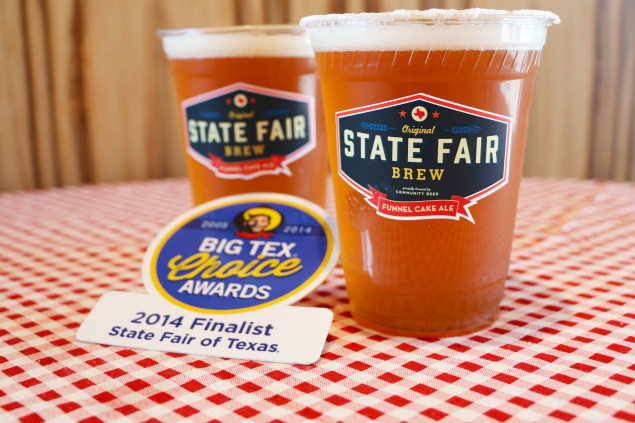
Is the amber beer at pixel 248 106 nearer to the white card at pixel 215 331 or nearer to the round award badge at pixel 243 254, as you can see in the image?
the round award badge at pixel 243 254

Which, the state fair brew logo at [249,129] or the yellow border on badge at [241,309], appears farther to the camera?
the state fair brew logo at [249,129]

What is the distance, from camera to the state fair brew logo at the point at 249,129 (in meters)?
0.87

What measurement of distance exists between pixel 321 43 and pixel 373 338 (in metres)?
0.31

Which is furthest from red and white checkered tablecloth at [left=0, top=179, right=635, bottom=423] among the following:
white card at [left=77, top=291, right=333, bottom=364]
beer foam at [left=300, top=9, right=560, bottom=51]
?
beer foam at [left=300, top=9, right=560, bottom=51]

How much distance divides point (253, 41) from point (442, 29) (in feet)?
1.11

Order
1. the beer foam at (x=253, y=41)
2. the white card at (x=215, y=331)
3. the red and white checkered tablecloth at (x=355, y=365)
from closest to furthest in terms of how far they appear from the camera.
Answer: the red and white checkered tablecloth at (x=355, y=365) → the white card at (x=215, y=331) → the beer foam at (x=253, y=41)

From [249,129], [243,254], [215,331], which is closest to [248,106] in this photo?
[249,129]

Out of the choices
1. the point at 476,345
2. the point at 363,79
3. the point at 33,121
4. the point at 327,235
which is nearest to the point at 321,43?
the point at 363,79

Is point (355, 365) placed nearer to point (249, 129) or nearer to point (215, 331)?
point (215, 331)

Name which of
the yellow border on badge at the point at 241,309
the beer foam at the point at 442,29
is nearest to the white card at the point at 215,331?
the yellow border on badge at the point at 241,309

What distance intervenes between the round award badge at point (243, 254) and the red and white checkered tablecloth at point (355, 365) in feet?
0.22

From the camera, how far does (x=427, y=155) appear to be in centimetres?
62

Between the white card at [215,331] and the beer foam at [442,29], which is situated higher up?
the beer foam at [442,29]

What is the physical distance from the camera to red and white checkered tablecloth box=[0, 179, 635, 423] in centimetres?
54
